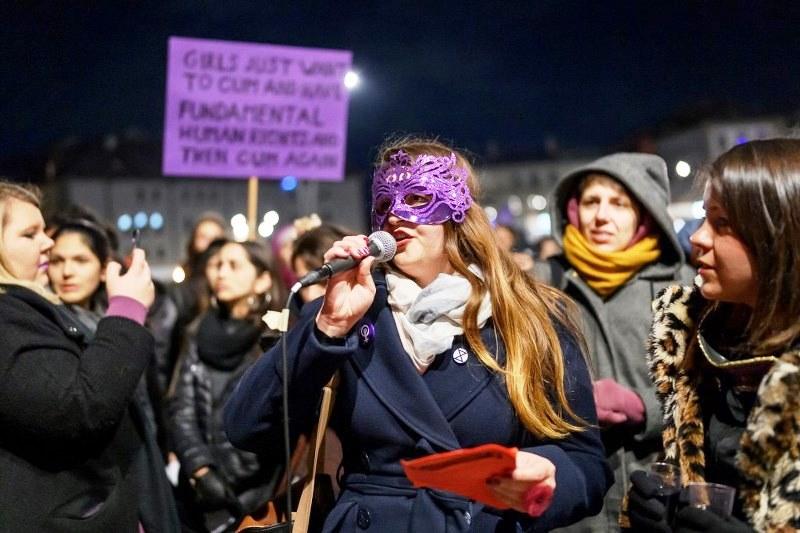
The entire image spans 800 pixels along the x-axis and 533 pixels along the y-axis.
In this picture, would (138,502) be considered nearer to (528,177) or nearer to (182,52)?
(182,52)

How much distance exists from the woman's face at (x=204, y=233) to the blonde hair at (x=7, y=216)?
182 inches

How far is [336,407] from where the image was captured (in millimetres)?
3307

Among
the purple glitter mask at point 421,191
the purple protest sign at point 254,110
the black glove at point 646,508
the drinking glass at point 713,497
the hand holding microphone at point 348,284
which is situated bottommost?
the black glove at point 646,508

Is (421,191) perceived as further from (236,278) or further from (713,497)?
(236,278)

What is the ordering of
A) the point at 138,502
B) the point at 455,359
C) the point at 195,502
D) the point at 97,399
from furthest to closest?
1. the point at 195,502
2. the point at 138,502
3. the point at 97,399
4. the point at 455,359

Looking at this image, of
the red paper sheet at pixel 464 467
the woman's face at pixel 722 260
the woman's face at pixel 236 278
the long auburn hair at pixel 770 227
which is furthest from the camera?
the woman's face at pixel 236 278

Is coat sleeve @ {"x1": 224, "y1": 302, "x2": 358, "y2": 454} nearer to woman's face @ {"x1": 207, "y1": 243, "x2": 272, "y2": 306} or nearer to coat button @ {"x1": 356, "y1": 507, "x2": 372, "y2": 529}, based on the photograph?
coat button @ {"x1": 356, "y1": 507, "x2": 372, "y2": 529}

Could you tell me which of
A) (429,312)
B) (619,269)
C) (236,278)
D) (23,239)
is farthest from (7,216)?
(619,269)

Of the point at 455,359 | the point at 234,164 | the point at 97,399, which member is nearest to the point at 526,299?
the point at 455,359

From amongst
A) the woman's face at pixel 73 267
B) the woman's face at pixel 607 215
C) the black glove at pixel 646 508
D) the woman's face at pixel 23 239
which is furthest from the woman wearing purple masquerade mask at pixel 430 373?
the woman's face at pixel 73 267

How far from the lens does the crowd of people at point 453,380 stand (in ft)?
9.07

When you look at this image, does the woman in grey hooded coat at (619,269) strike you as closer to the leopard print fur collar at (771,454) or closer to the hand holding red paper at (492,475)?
the leopard print fur collar at (771,454)

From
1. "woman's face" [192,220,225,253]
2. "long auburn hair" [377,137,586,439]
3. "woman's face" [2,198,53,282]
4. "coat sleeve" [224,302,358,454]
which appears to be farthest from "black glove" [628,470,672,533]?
"woman's face" [192,220,225,253]

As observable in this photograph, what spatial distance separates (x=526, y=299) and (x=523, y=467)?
0.84 m
